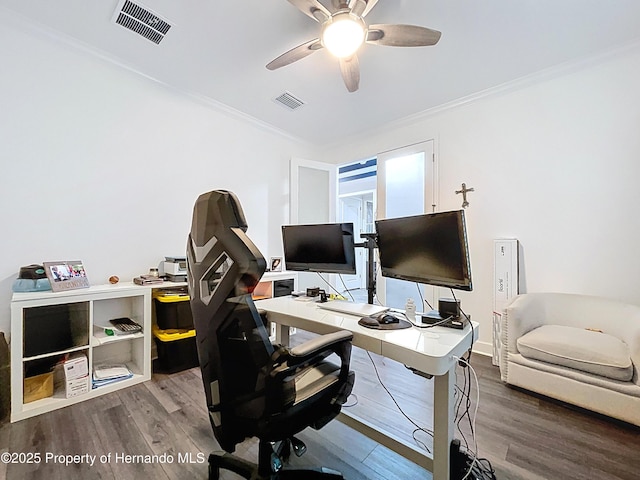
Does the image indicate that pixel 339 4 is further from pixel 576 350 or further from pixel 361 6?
pixel 576 350

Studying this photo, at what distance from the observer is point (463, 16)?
201cm

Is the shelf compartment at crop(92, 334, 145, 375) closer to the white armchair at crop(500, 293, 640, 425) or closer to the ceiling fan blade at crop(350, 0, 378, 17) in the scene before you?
the ceiling fan blade at crop(350, 0, 378, 17)

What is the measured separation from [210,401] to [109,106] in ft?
9.44

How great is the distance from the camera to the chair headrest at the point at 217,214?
99 cm

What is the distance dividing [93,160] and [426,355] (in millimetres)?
3099

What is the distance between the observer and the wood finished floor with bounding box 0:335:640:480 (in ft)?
4.64

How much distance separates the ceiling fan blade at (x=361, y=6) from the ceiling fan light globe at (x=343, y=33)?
0.11 ft

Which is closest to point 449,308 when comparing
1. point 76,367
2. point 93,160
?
point 76,367

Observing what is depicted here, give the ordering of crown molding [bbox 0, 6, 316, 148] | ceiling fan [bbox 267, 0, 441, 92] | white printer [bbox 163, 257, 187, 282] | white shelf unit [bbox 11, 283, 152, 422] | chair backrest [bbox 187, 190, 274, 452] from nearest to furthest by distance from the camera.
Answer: chair backrest [bbox 187, 190, 274, 452], ceiling fan [bbox 267, 0, 441, 92], white shelf unit [bbox 11, 283, 152, 422], crown molding [bbox 0, 6, 316, 148], white printer [bbox 163, 257, 187, 282]

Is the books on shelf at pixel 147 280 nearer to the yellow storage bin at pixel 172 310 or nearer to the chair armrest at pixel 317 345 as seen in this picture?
the yellow storage bin at pixel 172 310

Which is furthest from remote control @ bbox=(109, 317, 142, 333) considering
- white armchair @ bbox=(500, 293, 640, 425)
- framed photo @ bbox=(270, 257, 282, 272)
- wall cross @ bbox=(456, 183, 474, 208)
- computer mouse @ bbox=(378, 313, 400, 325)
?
wall cross @ bbox=(456, 183, 474, 208)

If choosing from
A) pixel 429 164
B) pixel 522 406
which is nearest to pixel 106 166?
pixel 429 164

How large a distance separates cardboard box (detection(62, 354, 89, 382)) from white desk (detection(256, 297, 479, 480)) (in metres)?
1.83

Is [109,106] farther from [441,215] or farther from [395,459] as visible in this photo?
[395,459]
